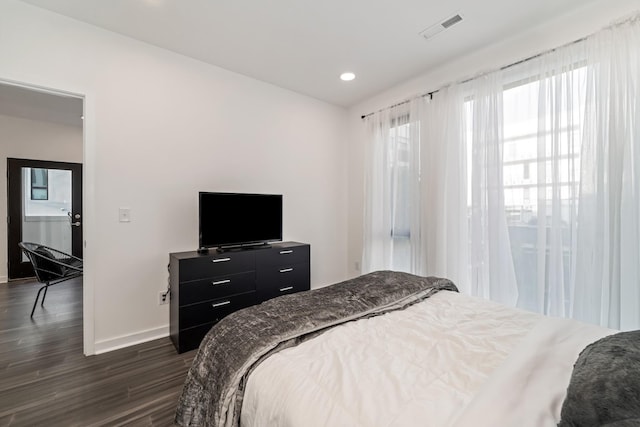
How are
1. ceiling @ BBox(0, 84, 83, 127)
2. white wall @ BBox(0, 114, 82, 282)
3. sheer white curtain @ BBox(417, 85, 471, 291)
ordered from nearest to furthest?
sheer white curtain @ BBox(417, 85, 471, 291), ceiling @ BBox(0, 84, 83, 127), white wall @ BBox(0, 114, 82, 282)

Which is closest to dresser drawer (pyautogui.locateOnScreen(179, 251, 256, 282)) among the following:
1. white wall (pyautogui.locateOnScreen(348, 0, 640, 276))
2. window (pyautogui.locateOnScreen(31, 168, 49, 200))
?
white wall (pyautogui.locateOnScreen(348, 0, 640, 276))

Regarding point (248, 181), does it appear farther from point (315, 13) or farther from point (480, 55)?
point (480, 55)

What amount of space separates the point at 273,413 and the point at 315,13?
255cm

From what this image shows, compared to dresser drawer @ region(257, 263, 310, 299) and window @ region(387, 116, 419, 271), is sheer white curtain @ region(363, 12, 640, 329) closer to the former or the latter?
window @ region(387, 116, 419, 271)

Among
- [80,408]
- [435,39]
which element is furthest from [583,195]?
[80,408]

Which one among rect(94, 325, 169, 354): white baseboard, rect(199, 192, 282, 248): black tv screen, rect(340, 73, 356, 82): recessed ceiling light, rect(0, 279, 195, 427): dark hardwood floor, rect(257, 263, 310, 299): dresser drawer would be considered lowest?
rect(0, 279, 195, 427): dark hardwood floor

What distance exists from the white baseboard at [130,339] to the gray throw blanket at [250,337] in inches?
62.8

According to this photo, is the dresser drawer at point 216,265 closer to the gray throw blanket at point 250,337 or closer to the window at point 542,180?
the gray throw blanket at point 250,337

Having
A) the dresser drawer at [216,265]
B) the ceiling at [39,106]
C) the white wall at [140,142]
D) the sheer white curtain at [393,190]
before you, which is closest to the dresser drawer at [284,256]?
the dresser drawer at [216,265]

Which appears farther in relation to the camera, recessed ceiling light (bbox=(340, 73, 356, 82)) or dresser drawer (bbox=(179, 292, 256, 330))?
recessed ceiling light (bbox=(340, 73, 356, 82))

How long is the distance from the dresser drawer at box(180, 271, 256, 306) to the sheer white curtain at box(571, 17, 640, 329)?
2693 mm

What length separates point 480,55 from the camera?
8.79 feet

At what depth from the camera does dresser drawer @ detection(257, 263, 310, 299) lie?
2842mm

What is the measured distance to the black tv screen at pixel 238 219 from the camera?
2.66 metres
